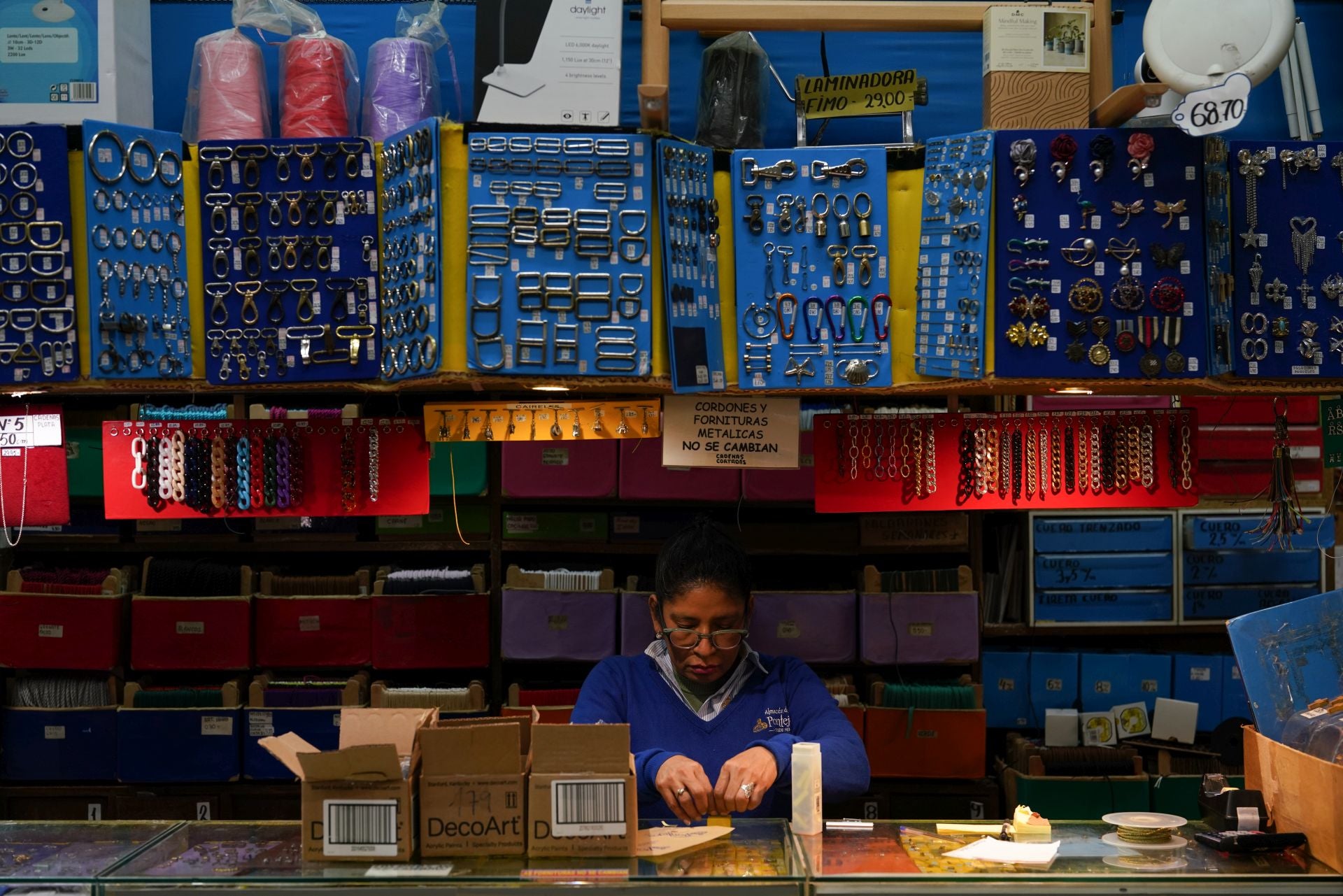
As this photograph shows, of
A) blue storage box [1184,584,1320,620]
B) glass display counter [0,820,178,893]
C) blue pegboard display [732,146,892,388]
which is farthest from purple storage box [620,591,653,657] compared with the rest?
blue storage box [1184,584,1320,620]

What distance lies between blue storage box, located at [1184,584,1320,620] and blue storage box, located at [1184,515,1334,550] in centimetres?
19

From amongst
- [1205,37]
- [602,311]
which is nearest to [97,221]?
[602,311]

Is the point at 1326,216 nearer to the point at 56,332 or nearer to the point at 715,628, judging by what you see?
the point at 715,628

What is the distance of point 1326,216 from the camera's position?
2.94 meters

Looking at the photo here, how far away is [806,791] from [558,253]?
144 centimetres

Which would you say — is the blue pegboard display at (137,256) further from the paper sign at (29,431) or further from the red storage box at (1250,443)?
the red storage box at (1250,443)

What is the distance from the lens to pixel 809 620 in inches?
187

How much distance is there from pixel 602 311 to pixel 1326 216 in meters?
1.85

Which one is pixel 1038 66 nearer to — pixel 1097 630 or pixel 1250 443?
pixel 1250 443

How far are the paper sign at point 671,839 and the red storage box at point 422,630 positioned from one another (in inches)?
103

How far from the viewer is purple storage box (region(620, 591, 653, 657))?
473cm

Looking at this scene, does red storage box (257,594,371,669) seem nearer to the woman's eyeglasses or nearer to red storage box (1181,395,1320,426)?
the woman's eyeglasses

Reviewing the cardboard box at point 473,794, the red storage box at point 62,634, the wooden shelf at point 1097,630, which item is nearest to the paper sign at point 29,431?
the red storage box at point 62,634

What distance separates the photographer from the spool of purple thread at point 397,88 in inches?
136
